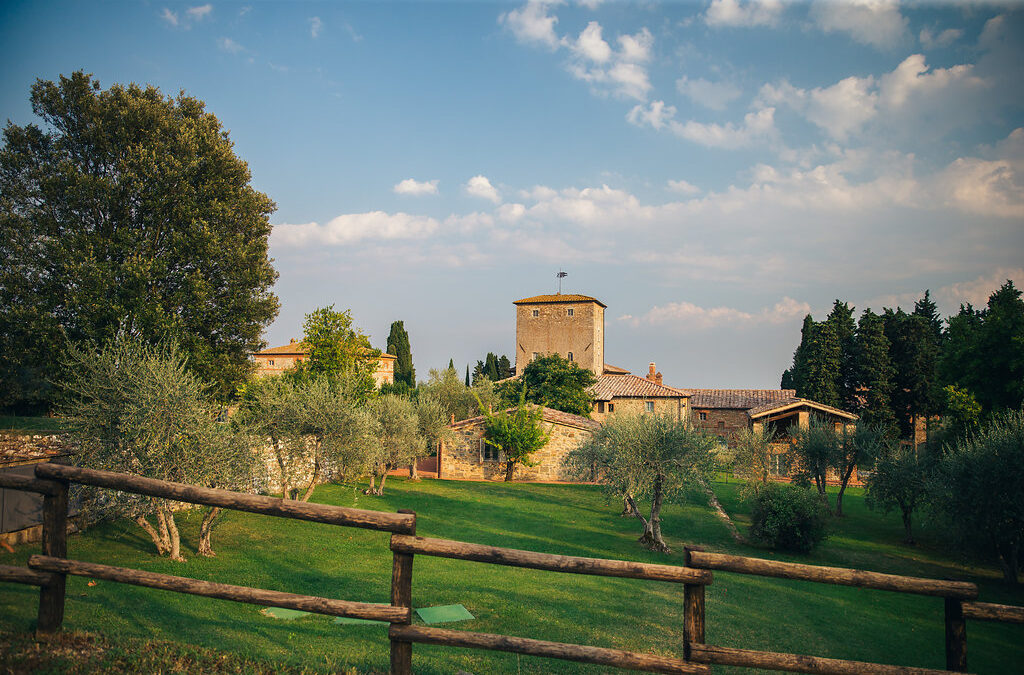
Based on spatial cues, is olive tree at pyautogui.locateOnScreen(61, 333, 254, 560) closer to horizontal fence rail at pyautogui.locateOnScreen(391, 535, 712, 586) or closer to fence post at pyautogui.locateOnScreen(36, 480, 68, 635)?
fence post at pyautogui.locateOnScreen(36, 480, 68, 635)

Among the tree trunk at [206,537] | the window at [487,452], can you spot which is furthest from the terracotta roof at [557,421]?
the tree trunk at [206,537]

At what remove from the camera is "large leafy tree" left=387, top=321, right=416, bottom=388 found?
2756 inches

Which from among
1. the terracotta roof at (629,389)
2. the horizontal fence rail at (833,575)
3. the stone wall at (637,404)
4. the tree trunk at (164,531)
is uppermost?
the terracotta roof at (629,389)

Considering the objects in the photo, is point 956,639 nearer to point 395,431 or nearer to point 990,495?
point 990,495

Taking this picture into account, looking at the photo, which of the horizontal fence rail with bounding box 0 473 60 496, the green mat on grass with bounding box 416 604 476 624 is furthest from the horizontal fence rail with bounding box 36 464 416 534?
the green mat on grass with bounding box 416 604 476 624

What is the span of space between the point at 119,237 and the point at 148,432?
1415 centimetres

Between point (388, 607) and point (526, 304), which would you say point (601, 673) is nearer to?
point (388, 607)

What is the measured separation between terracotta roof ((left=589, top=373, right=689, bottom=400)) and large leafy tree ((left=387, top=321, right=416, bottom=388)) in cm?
2633

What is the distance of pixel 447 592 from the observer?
11.8 metres

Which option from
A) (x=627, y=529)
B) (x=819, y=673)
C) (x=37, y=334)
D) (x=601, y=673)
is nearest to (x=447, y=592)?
(x=601, y=673)

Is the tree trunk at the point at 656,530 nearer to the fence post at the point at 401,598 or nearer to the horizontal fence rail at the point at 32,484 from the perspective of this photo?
the fence post at the point at 401,598

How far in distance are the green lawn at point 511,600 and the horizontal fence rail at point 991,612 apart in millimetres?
4431

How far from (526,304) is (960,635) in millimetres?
56343

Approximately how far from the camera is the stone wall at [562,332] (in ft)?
191
